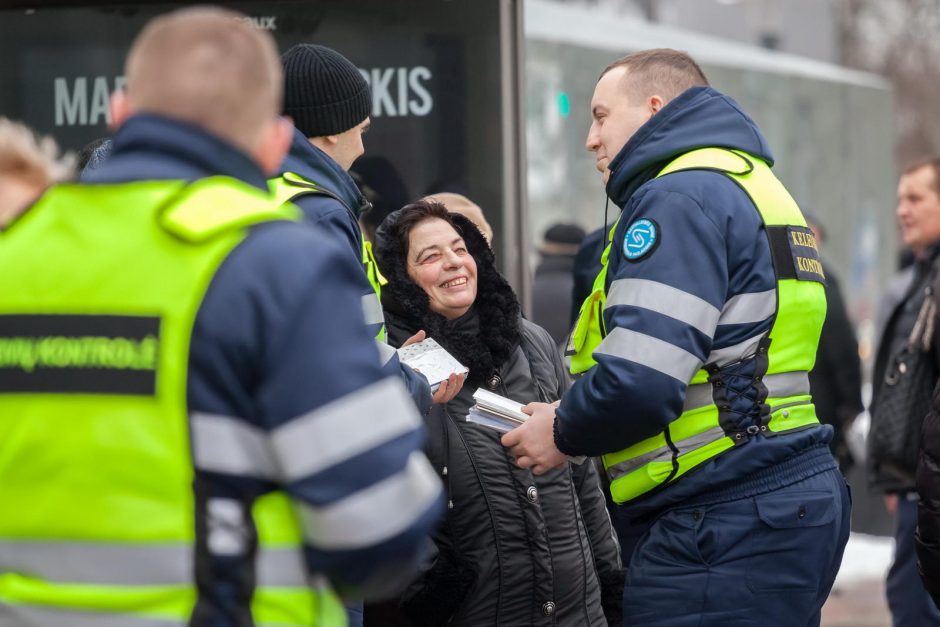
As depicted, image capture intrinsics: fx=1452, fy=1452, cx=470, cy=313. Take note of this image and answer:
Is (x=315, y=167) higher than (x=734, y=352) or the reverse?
higher

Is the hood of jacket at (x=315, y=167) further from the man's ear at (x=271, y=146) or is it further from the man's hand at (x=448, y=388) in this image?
the man's ear at (x=271, y=146)

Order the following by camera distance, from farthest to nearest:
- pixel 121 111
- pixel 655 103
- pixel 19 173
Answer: pixel 655 103, pixel 19 173, pixel 121 111

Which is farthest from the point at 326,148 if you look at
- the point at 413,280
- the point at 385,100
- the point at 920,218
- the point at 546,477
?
the point at 920,218

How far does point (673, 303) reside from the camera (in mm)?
3170

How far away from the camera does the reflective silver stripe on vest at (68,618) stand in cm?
199

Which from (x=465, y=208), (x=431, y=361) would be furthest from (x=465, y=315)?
(x=465, y=208)

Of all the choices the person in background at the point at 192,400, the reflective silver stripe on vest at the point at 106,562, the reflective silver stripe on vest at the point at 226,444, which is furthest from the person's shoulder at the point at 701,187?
the reflective silver stripe on vest at the point at 106,562

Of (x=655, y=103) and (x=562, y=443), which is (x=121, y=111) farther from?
(x=655, y=103)

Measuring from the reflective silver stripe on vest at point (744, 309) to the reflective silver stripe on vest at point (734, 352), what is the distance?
0.15 feet

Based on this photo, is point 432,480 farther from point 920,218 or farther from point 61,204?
point 920,218

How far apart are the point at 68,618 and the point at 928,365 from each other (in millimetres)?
4131

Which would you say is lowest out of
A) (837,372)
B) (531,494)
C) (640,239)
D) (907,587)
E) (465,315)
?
(907,587)

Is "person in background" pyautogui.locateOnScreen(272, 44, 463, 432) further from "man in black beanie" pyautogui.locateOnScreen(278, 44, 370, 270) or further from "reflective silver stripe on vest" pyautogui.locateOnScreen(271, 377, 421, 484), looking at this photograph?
"reflective silver stripe on vest" pyautogui.locateOnScreen(271, 377, 421, 484)

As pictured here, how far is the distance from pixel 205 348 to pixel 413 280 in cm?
219
